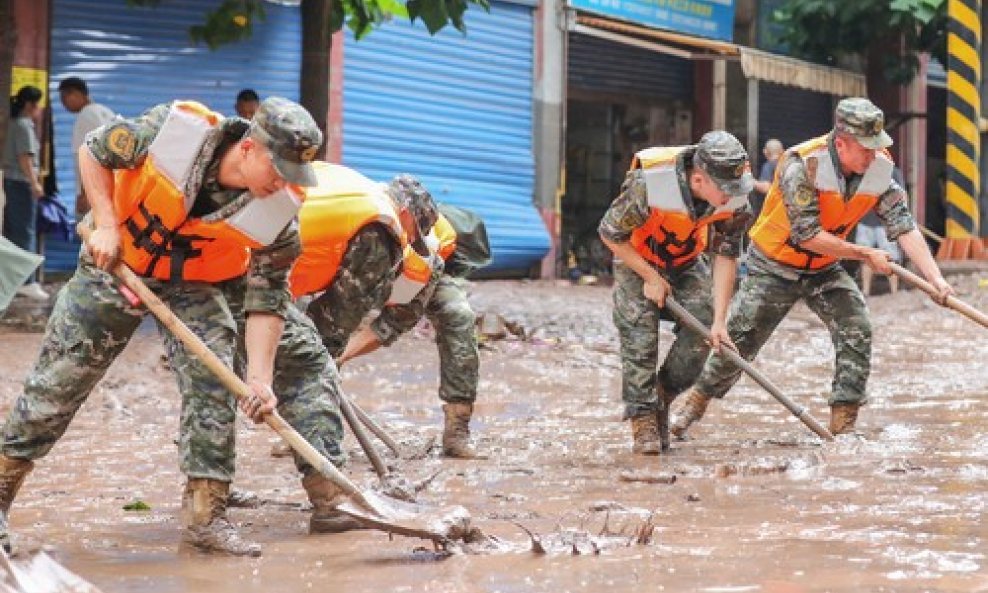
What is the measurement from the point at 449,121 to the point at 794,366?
17.7ft

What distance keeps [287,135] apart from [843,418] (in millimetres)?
4262

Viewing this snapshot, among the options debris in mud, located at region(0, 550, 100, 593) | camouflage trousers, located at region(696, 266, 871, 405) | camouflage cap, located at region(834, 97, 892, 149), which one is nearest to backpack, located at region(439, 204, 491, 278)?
camouflage trousers, located at region(696, 266, 871, 405)

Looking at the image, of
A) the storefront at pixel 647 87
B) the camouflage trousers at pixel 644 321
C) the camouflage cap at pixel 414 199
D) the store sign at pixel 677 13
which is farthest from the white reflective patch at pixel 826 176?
the store sign at pixel 677 13

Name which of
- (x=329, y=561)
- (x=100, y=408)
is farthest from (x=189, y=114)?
(x=100, y=408)

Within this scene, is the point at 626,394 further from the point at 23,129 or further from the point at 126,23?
the point at 126,23

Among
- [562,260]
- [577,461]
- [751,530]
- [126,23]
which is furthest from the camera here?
[562,260]

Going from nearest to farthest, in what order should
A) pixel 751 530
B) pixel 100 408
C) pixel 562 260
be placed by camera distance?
pixel 751 530
pixel 100 408
pixel 562 260

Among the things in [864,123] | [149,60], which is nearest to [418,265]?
[864,123]

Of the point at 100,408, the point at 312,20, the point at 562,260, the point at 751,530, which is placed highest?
the point at 312,20

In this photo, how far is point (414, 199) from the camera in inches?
280

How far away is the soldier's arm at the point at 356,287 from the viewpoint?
6559 millimetres

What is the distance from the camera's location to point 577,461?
7664mm

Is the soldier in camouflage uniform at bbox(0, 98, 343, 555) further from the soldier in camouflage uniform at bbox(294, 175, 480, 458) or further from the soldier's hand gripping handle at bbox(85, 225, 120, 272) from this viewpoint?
the soldier in camouflage uniform at bbox(294, 175, 480, 458)

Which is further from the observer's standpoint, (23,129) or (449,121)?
(449,121)
